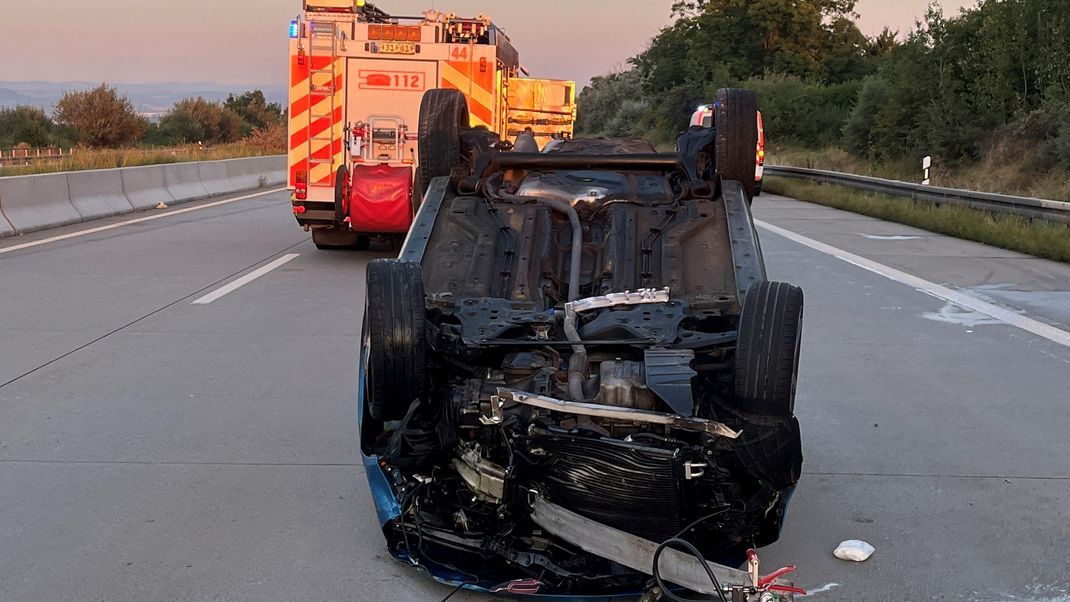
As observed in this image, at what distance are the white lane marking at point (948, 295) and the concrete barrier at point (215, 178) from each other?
47.1 feet

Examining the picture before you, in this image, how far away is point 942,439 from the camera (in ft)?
21.3

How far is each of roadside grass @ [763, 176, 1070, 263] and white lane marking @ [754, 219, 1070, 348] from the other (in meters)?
2.45

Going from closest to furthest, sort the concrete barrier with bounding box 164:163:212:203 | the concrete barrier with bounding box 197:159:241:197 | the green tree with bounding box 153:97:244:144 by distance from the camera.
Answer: the concrete barrier with bounding box 164:163:212:203 < the concrete barrier with bounding box 197:159:241:197 < the green tree with bounding box 153:97:244:144

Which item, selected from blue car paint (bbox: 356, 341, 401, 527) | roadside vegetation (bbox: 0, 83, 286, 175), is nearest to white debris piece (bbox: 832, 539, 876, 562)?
blue car paint (bbox: 356, 341, 401, 527)

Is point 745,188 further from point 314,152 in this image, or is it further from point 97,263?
point 97,263

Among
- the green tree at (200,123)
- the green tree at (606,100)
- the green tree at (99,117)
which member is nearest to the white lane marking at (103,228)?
the green tree at (99,117)

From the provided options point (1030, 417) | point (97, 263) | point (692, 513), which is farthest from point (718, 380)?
point (97, 263)

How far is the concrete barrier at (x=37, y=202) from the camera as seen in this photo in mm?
16453

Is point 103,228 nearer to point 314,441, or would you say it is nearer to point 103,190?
point 103,190

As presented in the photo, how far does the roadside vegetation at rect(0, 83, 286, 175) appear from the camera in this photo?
4497 centimetres

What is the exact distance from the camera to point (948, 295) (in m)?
11.6

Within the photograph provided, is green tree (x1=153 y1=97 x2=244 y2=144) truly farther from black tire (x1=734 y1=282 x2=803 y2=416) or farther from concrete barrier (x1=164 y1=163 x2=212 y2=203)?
black tire (x1=734 y1=282 x2=803 y2=416)

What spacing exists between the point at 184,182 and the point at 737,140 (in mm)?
19939

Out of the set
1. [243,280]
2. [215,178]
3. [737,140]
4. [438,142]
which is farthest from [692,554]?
[215,178]
